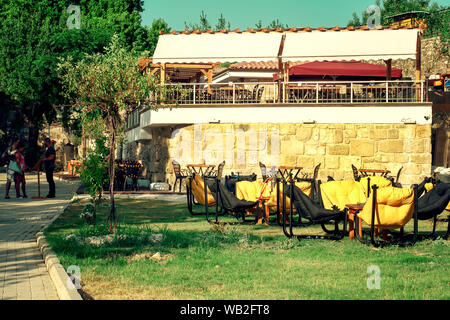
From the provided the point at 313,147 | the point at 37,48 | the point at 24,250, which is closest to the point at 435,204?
the point at 24,250

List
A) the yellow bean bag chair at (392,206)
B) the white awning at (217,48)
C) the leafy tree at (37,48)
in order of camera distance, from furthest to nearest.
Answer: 1. the leafy tree at (37,48)
2. the white awning at (217,48)
3. the yellow bean bag chair at (392,206)

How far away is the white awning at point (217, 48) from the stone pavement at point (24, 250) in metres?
7.30

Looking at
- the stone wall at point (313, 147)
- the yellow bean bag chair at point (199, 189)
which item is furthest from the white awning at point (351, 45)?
the yellow bean bag chair at point (199, 189)

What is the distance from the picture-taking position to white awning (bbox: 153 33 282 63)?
2202 centimetres

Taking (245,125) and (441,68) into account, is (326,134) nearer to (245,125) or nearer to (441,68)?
(245,125)

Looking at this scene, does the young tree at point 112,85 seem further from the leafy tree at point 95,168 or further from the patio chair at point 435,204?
the patio chair at point 435,204

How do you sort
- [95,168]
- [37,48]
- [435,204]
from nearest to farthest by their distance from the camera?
[435,204] → [95,168] → [37,48]

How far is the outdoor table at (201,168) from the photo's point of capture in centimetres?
2083

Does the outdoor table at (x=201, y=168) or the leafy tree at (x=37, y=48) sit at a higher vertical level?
the leafy tree at (x=37, y=48)

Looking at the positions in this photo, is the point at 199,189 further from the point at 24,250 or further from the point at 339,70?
the point at 339,70

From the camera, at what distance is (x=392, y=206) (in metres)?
8.88

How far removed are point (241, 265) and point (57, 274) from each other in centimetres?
228

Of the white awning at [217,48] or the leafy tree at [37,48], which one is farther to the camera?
the leafy tree at [37,48]
